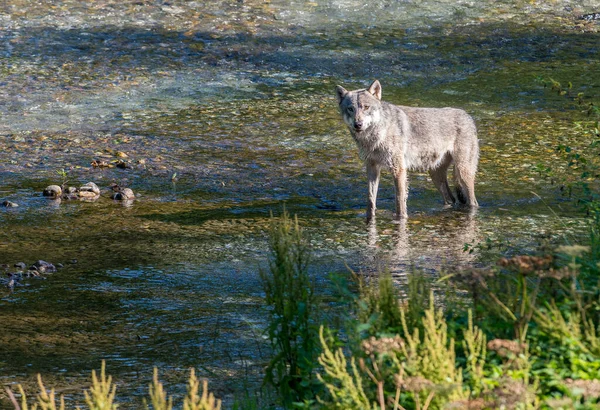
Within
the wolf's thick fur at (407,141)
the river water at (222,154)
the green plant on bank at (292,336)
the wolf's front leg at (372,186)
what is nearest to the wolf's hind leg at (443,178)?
the wolf's thick fur at (407,141)

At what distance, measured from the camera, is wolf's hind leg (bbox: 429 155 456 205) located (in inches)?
466

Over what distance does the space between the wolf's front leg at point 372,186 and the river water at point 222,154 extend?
156 mm

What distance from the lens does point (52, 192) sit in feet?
37.7

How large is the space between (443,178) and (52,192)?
5.01 metres

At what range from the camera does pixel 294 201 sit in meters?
11.5

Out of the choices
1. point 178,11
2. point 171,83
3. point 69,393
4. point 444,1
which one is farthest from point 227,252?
point 444,1

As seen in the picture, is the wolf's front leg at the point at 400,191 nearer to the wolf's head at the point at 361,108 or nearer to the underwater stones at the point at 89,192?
the wolf's head at the point at 361,108

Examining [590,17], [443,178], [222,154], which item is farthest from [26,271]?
[590,17]

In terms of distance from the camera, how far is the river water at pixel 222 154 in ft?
Result: 23.8

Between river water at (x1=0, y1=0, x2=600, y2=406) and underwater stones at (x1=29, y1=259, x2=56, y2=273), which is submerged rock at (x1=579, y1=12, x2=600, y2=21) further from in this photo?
underwater stones at (x1=29, y1=259, x2=56, y2=273)

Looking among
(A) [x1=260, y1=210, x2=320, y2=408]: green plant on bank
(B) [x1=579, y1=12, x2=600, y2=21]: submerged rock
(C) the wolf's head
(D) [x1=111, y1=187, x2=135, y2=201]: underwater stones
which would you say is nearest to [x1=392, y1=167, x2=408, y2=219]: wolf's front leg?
(C) the wolf's head

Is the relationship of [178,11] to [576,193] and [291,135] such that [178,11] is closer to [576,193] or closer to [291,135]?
[291,135]

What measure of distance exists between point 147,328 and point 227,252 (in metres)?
2.34

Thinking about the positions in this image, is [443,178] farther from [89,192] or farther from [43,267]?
[43,267]
